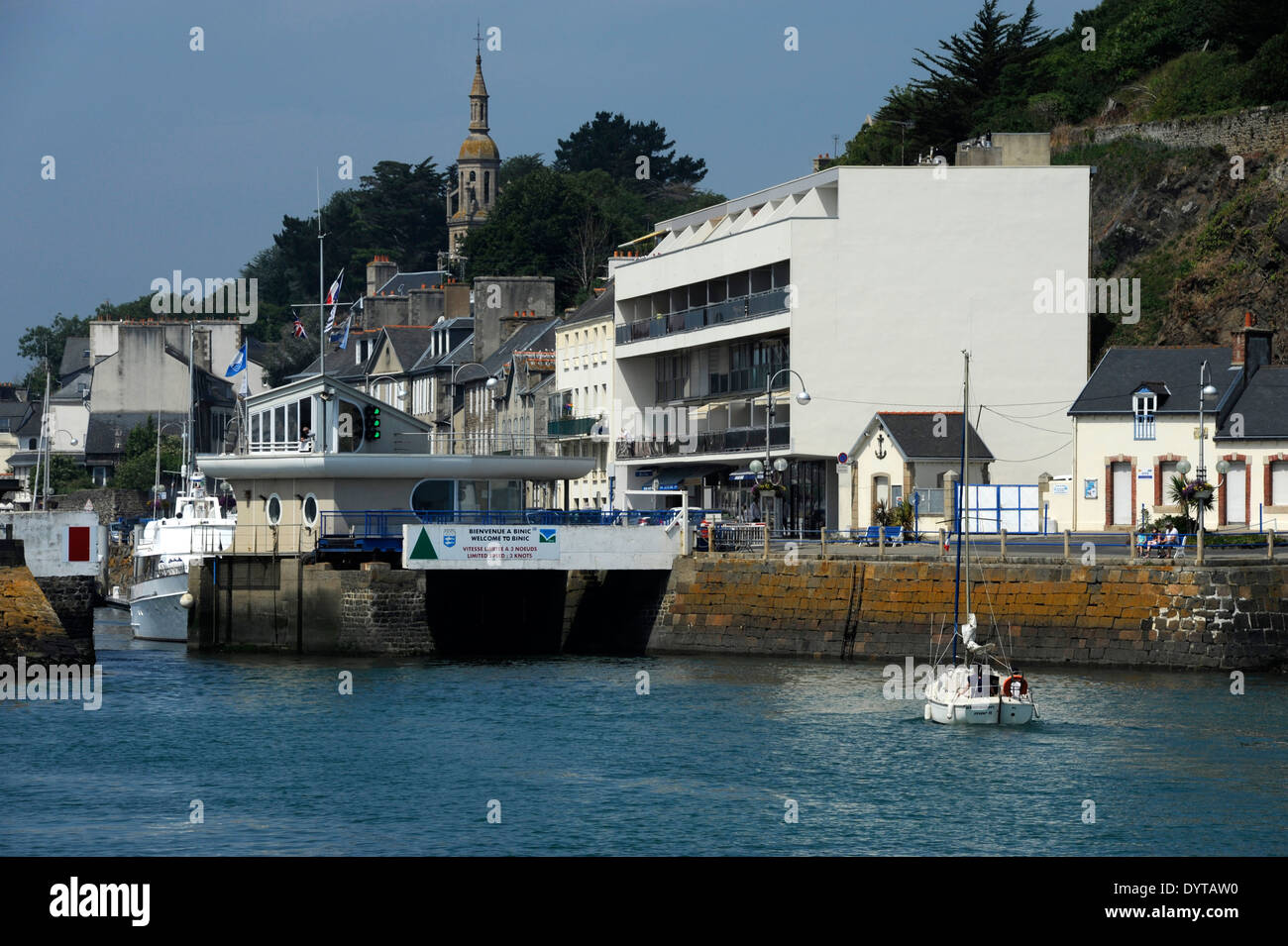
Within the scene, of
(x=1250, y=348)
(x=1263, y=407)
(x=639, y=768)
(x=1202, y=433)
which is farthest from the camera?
(x=1250, y=348)

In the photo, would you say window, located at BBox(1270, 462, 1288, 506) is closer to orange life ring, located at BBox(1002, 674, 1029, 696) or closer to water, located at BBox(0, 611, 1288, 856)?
water, located at BBox(0, 611, 1288, 856)

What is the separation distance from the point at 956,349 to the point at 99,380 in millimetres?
76763

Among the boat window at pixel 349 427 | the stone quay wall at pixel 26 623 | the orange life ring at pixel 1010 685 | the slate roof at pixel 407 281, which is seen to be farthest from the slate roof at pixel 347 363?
the orange life ring at pixel 1010 685

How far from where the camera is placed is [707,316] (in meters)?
71.9

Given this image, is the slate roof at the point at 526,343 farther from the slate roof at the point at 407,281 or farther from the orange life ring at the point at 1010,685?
the orange life ring at the point at 1010,685

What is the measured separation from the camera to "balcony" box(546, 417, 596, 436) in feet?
272

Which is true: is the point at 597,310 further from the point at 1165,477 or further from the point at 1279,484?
the point at 1279,484

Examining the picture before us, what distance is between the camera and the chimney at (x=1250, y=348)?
53794 millimetres

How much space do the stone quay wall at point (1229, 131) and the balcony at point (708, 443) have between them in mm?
23223

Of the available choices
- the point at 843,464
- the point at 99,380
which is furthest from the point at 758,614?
the point at 99,380

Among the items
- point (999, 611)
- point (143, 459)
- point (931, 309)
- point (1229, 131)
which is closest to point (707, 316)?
point (931, 309)

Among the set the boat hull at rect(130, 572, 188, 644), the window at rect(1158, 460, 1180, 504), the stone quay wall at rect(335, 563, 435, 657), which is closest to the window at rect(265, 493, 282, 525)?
the stone quay wall at rect(335, 563, 435, 657)

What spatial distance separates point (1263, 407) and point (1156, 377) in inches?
164

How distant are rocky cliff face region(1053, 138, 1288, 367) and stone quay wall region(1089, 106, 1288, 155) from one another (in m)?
0.41
